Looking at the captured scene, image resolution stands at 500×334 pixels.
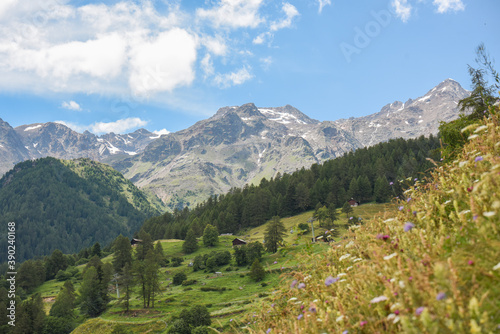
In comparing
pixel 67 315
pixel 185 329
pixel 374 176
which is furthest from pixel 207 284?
pixel 374 176

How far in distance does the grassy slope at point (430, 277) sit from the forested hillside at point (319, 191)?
123709mm

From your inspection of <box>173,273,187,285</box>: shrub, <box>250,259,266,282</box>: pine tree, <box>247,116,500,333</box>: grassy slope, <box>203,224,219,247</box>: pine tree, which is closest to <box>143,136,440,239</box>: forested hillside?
<box>203,224,219,247</box>: pine tree

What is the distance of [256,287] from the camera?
183ft

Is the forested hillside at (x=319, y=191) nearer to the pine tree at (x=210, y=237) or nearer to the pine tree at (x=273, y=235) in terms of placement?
the pine tree at (x=210, y=237)

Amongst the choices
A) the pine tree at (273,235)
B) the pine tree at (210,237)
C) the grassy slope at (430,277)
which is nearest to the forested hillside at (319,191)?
the pine tree at (210,237)

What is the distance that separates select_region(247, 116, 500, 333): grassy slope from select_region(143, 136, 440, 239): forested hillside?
123709 mm

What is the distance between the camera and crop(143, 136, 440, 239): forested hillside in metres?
127

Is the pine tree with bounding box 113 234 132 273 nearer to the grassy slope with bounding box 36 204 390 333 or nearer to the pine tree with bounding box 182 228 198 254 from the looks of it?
the grassy slope with bounding box 36 204 390 333

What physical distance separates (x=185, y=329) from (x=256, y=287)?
1020 inches

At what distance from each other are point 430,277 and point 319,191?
138 metres

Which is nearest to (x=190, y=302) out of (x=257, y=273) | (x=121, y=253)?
(x=257, y=273)

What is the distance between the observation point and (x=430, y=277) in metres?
2.94

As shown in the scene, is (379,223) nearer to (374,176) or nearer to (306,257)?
(306,257)

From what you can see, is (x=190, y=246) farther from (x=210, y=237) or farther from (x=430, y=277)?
(x=430, y=277)
